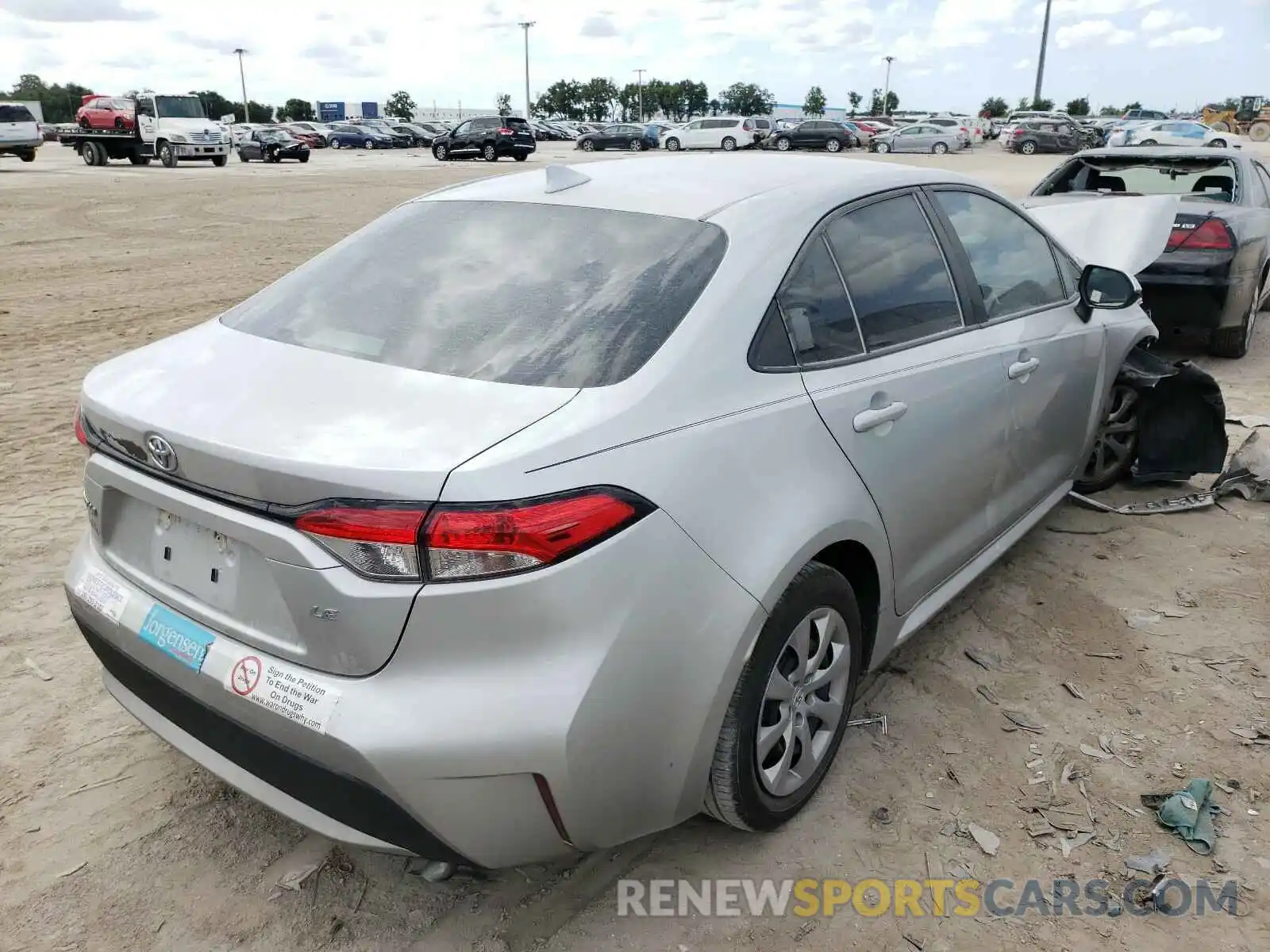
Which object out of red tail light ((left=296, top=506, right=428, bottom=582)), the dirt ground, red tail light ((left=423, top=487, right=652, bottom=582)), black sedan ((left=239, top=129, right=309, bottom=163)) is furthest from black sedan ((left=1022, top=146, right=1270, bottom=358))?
black sedan ((left=239, top=129, right=309, bottom=163))

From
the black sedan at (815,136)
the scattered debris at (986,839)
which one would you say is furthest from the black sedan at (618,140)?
the scattered debris at (986,839)

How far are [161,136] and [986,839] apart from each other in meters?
34.4

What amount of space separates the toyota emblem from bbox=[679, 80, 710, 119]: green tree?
12811 centimetres

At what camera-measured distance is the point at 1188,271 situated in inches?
262

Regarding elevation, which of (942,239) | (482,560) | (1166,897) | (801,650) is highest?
(942,239)

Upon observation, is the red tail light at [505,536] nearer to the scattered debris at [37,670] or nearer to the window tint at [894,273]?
the window tint at [894,273]

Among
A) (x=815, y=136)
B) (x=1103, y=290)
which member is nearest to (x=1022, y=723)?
(x=1103, y=290)

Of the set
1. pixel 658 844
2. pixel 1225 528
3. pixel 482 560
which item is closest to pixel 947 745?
pixel 658 844

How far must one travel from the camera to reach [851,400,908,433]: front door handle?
2533 millimetres

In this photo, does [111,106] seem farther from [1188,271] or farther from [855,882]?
[855,882]

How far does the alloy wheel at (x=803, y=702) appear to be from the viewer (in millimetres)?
2424

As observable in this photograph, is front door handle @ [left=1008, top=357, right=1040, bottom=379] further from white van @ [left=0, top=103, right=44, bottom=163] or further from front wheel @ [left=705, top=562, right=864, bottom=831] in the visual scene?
white van @ [left=0, top=103, right=44, bottom=163]

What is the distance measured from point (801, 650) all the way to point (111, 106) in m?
35.0

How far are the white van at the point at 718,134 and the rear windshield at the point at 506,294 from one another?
44357 mm
